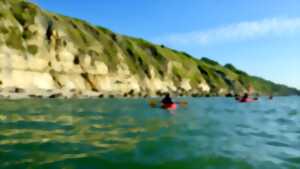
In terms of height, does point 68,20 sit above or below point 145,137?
above

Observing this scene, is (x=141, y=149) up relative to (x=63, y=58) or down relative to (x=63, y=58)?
down

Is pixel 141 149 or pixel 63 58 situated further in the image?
pixel 63 58

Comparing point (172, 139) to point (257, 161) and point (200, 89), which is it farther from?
point (200, 89)

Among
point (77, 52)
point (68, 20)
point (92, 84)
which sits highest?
point (68, 20)

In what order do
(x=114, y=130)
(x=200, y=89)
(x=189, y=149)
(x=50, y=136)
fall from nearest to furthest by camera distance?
1. (x=189, y=149)
2. (x=50, y=136)
3. (x=114, y=130)
4. (x=200, y=89)

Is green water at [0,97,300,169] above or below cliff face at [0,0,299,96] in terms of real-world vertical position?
below

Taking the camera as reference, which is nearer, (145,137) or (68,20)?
(145,137)

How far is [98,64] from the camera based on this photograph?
116625mm

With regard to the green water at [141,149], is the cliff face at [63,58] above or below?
above

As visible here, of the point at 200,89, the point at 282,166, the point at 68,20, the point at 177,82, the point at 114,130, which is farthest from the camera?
the point at 200,89

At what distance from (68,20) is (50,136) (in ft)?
359

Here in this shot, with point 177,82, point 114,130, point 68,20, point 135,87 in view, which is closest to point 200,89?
point 177,82

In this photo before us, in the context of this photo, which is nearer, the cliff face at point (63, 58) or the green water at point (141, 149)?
the green water at point (141, 149)

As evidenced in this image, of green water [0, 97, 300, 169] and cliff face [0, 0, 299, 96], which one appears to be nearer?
green water [0, 97, 300, 169]
